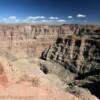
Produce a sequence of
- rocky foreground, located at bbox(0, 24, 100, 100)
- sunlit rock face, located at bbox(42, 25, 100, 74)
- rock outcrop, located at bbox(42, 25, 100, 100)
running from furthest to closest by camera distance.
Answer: sunlit rock face, located at bbox(42, 25, 100, 74) → rock outcrop, located at bbox(42, 25, 100, 100) → rocky foreground, located at bbox(0, 24, 100, 100)

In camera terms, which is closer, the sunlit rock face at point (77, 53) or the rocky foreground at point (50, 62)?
the rocky foreground at point (50, 62)

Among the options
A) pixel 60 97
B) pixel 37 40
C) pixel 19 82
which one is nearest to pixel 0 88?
pixel 19 82

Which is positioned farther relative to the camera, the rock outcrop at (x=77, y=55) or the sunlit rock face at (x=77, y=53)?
the sunlit rock face at (x=77, y=53)

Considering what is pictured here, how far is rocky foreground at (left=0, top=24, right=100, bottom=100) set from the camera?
1555cm

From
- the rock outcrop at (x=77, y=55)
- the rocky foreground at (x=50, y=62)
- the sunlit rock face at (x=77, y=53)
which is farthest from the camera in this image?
the sunlit rock face at (x=77, y=53)

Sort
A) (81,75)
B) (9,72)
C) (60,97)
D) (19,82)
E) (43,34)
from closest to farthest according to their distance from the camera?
(60,97) → (19,82) → (9,72) → (81,75) → (43,34)

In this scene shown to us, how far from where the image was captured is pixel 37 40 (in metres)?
96.5

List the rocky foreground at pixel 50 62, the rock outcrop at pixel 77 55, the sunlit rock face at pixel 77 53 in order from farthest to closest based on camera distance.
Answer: the sunlit rock face at pixel 77 53, the rock outcrop at pixel 77 55, the rocky foreground at pixel 50 62

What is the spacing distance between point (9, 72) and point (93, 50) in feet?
194

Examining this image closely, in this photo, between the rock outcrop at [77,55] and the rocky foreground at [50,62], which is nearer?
the rocky foreground at [50,62]

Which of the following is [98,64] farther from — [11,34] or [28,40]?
[11,34]

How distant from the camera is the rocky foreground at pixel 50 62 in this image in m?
15.5

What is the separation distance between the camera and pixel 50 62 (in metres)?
77.4

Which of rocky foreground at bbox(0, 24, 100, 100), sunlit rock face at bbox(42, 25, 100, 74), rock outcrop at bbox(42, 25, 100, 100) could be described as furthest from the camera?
sunlit rock face at bbox(42, 25, 100, 74)
